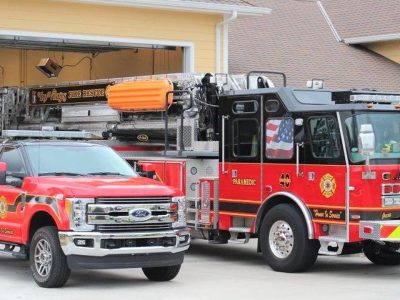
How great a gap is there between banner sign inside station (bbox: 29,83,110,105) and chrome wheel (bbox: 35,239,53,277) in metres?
6.65

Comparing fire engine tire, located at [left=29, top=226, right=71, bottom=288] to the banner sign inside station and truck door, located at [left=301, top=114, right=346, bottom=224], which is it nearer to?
truck door, located at [left=301, top=114, right=346, bottom=224]

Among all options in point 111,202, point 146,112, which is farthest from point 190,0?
point 111,202

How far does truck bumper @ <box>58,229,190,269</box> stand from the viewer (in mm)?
9805

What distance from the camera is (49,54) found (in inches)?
956

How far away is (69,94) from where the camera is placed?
1803 centimetres

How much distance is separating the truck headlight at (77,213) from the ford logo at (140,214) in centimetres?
55

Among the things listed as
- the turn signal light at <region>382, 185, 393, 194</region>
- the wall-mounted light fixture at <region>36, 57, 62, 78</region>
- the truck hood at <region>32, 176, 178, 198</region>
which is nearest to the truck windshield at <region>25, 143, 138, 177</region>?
the truck hood at <region>32, 176, 178, 198</region>

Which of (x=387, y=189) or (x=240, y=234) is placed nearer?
(x=387, y=189)

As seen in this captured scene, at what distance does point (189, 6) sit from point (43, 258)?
10.3m

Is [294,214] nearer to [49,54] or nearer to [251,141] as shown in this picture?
[251,141]

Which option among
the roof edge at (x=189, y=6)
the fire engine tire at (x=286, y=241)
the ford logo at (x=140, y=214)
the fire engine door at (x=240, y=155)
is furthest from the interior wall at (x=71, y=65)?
the ford logo at (x=140, y=214)

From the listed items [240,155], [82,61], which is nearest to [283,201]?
[240,155]

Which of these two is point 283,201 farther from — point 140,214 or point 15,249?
point 15,249

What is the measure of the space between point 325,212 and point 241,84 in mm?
3767
